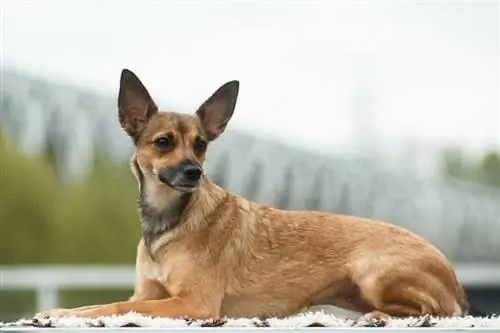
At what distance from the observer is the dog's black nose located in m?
1.21

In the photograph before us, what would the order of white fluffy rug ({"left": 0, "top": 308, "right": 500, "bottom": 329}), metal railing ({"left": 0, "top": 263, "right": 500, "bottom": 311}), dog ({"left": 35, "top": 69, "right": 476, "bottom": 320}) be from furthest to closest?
1. metal railing ({"left": 0, "top": 263, "right": 500, "bottom": 311})
2. dog ({"left": 35, "top": 69, "right": 476, "bottom": 320})
3. white fluffy rug ({"left": 0, "top": 308, "right": 500, "bottom": 329})

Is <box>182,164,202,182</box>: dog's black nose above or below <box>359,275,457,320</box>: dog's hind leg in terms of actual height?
above

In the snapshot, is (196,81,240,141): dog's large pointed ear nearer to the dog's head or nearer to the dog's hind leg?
the dog's head

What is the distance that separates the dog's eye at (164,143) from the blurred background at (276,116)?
0.26 metres

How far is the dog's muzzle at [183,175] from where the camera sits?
1216 millimetres

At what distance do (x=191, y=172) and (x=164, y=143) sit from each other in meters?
0.07

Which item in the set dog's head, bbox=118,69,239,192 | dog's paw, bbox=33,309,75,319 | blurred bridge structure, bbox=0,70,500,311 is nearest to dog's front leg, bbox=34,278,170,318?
dog's paw, bbox=33,309,75,319

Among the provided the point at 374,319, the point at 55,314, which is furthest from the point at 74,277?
the point at 374,319

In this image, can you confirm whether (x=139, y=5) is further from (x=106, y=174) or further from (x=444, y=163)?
(x=444, y=163)

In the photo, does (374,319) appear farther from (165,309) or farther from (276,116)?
(276,116)

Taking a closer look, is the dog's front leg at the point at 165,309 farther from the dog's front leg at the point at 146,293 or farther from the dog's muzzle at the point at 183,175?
the dog's muzzle at the point at 183,175

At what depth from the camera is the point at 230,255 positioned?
1299mm

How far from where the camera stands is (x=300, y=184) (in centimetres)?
154

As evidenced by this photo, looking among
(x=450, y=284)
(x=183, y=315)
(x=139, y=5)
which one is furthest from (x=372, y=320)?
(x=139, y=5)
